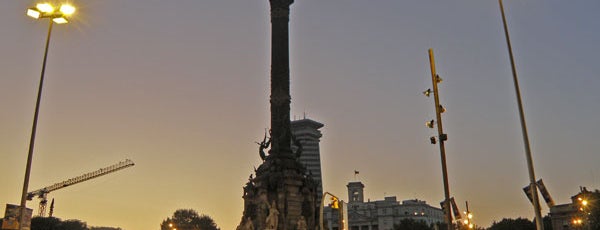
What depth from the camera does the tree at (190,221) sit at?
138m

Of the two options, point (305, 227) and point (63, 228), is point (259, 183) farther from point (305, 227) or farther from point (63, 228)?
point (63, 228)

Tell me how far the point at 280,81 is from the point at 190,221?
98786 mm

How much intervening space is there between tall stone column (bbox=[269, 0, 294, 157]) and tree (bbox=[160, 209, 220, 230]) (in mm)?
93813

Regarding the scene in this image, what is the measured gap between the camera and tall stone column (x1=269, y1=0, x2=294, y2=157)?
48688mm

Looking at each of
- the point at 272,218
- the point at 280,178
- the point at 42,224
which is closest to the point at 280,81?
the point at 280,178

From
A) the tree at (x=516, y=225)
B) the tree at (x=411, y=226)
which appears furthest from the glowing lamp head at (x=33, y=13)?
the tree at (x=516, y=225)

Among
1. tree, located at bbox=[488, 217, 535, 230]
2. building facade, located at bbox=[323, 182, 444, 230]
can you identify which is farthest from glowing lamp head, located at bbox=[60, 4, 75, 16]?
building facade, located at bbox=[323, 182, 444, 230]

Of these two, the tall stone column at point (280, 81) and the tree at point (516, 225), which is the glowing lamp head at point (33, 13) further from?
the tree at point (516, 225)

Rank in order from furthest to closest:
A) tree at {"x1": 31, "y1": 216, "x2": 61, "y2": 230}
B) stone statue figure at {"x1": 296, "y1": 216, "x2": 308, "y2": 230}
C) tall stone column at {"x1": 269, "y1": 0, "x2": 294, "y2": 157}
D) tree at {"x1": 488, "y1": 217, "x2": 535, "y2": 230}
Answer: tree at {"x1": 31, "y1": 216, "x2": 61, "y2": 230}, tree at {"x1": 488, "y1": 217, "x2": 535, "y2": 230}, tall stone column at {"x1": 269, "y1": 0, "x2": 294, "y2": 157}, stone statue figure at {"x1": 296, "y1": 216, "x2": 308, "y2": 230}

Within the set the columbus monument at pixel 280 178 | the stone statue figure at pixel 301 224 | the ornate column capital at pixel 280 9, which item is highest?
the ornate column capital at pixel 280 9

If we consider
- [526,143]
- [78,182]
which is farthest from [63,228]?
[526,143]

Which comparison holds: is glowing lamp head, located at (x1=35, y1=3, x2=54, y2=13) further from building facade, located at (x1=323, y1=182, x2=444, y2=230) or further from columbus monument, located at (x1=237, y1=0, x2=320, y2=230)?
building facade, located at (x1=323, y1=182, x2=444, y2=230)

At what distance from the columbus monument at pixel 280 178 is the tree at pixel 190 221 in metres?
93.9

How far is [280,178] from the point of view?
45219mm
